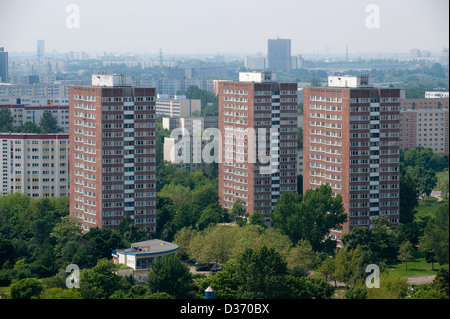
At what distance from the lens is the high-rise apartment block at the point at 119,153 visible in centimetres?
7088

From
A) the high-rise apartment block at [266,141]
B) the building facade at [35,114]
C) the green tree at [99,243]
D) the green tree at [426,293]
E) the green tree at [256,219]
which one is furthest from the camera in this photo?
the building facade at [35,114]

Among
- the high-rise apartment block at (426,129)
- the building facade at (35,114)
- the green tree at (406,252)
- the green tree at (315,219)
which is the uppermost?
the building facade at (35,114)

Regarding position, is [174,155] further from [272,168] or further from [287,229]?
[287,229]

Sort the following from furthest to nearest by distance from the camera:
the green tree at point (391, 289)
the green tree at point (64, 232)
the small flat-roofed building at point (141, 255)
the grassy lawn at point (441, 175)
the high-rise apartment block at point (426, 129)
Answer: the high-rise apartment block at point (426, 129) → the grassy lawn at point (441, 175) → the green tree at point (64, 232) → the small flat-roofed building at point (141, 255) → the green tree at point (391, 289)

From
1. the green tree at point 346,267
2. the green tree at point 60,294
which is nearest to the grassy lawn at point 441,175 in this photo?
the green tree at point 346,267

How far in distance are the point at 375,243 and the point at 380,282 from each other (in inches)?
450

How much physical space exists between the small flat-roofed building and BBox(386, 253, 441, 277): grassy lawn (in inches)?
524

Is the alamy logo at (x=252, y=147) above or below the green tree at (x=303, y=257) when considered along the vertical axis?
above

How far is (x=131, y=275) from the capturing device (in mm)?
60219

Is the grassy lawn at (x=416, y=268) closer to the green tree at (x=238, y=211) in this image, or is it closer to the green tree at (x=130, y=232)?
the green tree at (x=238, y=211)

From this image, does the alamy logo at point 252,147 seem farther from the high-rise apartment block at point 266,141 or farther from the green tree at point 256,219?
Result: the green tree at point 256,219

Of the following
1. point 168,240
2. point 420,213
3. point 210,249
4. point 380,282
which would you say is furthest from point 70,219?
point 420,213

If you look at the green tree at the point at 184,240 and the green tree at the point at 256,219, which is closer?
the green tree at the point at 184,240

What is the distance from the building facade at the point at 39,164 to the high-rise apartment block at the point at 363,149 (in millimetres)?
24892
